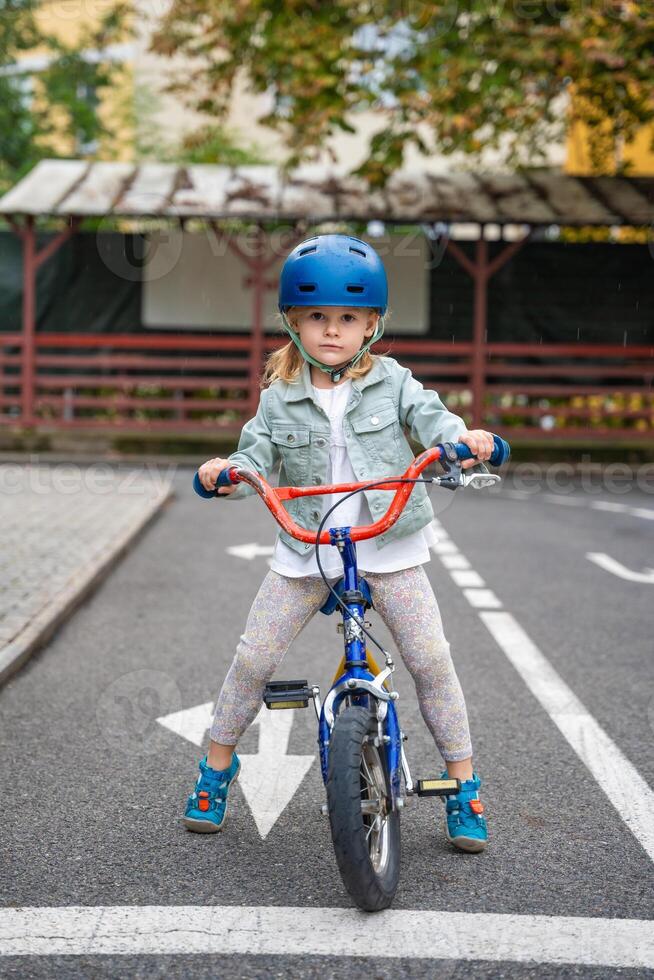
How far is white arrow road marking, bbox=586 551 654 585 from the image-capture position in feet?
30.1

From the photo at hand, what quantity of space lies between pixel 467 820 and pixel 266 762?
44.2 inches

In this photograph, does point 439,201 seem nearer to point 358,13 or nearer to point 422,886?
point 358,13

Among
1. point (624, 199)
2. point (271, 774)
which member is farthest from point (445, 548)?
point (624, 199)

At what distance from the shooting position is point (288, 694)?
3660 mm

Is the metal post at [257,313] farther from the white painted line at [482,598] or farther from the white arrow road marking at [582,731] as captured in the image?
the white arrow road marking at [582,731]

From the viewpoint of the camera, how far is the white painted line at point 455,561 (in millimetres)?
9695

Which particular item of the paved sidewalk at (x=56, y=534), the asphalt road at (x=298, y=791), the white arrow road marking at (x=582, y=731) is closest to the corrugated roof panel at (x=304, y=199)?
the paved sidewalk at (x=56, y=534)

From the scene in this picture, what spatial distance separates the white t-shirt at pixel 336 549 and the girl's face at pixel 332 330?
11 cm

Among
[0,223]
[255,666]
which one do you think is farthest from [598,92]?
[0,223]

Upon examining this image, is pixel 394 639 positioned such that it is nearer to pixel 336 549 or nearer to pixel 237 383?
pixel 336 549

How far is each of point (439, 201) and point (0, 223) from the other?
70.5ft

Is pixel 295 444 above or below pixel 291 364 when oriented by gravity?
below

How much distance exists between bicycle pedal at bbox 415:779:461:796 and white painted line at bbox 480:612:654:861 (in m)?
0.60

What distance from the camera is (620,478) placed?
1850cm
